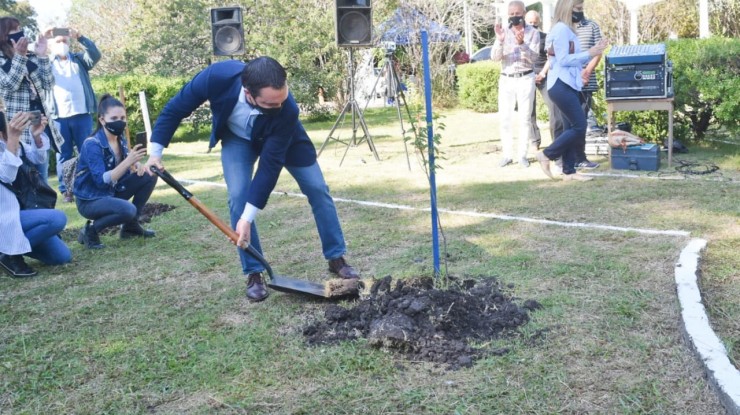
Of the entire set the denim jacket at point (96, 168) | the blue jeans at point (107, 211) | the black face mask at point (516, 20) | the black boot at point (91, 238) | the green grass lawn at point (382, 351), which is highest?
the black face mask at point (516, 20)

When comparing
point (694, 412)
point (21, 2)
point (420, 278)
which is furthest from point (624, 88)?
point (21, 2)

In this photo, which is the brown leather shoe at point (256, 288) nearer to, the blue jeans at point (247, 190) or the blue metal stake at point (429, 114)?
the blue jeans at point (247, 190)

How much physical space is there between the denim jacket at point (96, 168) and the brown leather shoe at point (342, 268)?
7.32 feet

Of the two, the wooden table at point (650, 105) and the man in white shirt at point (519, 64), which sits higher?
the man in white shirt at point (519, 64)

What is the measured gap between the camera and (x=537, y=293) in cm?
426

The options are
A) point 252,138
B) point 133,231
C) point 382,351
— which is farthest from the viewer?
point 133,231

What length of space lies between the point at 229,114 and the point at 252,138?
0.22m

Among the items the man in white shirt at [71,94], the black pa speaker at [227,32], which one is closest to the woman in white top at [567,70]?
the man in white shirt at [71,94]

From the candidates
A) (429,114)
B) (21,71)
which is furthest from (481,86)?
(429,114)

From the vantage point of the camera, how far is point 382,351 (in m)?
3.57

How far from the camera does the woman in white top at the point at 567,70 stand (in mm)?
7355

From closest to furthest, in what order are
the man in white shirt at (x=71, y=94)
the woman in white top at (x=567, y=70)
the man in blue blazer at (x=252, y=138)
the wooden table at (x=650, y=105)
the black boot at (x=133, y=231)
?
the man in blue blazer at (x=252, y=138) → the black boot at (x=133, y=231) → the woman in white top at (x=567, y=70) → the wooden table at (x=650, y=105) → the man in white shirt at (x=71, y=94)

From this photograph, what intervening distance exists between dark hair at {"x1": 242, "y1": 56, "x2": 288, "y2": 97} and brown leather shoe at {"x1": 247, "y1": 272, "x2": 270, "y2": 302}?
1.33 m

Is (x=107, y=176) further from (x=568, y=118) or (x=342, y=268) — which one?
(x=568, y=118)
